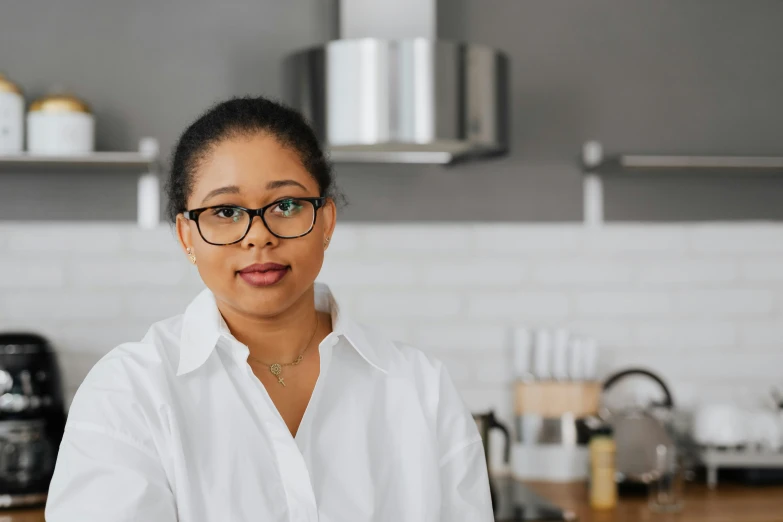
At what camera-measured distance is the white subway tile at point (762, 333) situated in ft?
9.91

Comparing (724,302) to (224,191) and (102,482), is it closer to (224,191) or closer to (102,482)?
(224,191)

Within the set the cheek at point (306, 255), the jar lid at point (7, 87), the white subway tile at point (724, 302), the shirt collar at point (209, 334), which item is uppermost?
the jar lid at point (7, 87)

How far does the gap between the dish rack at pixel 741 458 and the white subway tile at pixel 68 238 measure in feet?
5.94

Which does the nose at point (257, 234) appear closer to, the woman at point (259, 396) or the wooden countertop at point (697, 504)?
the woman at point (259, 396)

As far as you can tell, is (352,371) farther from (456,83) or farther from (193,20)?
(193,20)

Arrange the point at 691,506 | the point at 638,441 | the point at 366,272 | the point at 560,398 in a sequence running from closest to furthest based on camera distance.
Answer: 1. the point at 691,506
2. the point at 638,441
3. the point at 560,398
4. the point at 366,272

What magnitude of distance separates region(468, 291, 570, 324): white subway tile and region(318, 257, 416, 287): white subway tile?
223 mm

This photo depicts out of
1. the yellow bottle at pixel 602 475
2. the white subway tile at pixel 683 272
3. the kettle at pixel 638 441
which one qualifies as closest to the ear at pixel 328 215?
the yellow bottle at pixel 602 475

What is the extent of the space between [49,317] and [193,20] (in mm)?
984

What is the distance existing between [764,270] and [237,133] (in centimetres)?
224

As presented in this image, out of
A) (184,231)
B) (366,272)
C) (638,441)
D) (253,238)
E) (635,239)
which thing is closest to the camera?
(253,238)

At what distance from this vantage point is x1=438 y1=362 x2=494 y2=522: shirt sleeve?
1.35 meters

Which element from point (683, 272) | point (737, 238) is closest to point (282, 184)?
point (683, 272)

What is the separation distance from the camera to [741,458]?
263 centimetres
